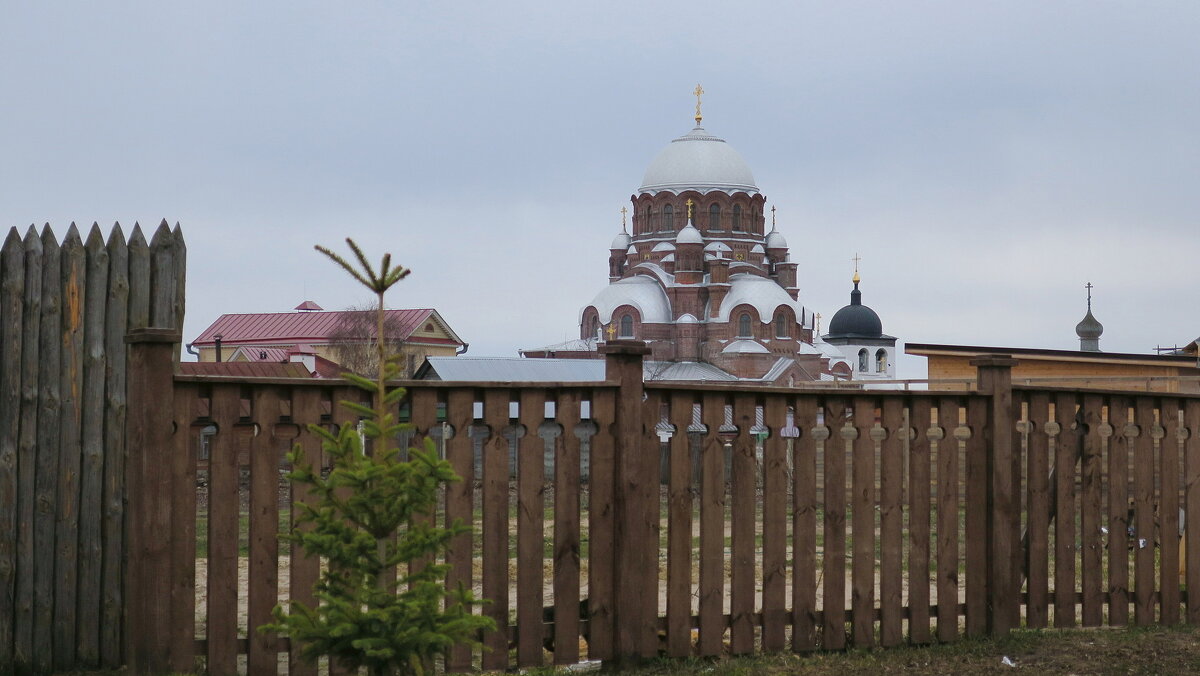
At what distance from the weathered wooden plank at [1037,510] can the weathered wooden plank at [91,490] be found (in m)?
4.09

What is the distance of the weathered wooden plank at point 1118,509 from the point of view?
6129 millimetres

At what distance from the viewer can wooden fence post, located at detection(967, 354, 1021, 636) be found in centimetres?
571

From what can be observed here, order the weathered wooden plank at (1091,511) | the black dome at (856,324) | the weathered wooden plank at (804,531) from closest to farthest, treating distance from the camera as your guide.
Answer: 1. the weathered wooden plank at (804,531)
2. the weathered wooden plank at (1091,511)
3. the black dome at (856,324)

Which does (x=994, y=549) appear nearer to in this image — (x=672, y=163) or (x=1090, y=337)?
(x=1090, y=337)

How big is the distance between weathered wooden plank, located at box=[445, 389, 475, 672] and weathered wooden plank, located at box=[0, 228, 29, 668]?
5.89 feet

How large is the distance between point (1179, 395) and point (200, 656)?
4653 millimetres

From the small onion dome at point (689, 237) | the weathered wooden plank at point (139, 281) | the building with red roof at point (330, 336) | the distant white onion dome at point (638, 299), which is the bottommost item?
the weathered wooden plank at point (139, 281)

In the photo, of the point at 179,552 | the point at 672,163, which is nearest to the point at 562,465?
the point at 179,552

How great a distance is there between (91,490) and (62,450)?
20cm

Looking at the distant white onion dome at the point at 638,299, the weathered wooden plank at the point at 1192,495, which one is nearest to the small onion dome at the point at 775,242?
the distant white onion dome at the point at 638,299

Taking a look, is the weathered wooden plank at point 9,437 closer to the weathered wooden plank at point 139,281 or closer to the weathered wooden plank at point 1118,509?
the weathered wooden plank at point 139,281

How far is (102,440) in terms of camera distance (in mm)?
5277

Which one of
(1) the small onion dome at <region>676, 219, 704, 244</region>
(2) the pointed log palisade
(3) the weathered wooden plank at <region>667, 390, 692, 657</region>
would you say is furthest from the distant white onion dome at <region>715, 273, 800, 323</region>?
(3) the weathered wooden plank at <region>667, 390, 692, 657</region>

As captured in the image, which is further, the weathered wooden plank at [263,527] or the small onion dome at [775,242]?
the small onion dome at [775,242]
